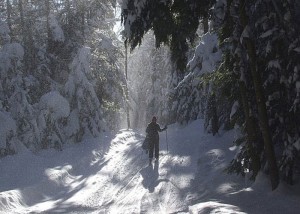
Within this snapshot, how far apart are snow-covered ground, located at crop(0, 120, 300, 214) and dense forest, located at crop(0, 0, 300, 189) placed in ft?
2.63

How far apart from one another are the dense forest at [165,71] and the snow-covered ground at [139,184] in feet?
2.63

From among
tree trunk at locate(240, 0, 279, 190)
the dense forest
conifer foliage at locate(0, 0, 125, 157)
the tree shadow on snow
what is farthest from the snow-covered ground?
conifer foliage at locate(0, 0, 125, 157)

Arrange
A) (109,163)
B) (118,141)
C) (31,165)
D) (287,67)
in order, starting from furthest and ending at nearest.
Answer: (118,141), (109,163), (31,165), (287,67)

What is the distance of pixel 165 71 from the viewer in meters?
50.0

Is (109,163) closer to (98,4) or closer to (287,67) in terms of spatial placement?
(287,67)

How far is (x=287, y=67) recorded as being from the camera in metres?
8.92

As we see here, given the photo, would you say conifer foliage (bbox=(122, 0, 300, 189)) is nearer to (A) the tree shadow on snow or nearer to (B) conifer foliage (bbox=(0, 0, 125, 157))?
(A) the tree shadow on snow

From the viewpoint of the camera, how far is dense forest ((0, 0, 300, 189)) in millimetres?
8938

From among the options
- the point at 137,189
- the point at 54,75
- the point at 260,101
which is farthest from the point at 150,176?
the point at 54,75

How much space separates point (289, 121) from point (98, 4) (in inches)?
915

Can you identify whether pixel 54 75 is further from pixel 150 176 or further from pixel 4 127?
pixel 150 176

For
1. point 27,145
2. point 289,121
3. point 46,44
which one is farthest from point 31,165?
point 46,44

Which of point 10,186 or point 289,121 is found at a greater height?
point 289,121

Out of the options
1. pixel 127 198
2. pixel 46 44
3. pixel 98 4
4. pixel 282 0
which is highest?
Result: pixel 98 4
